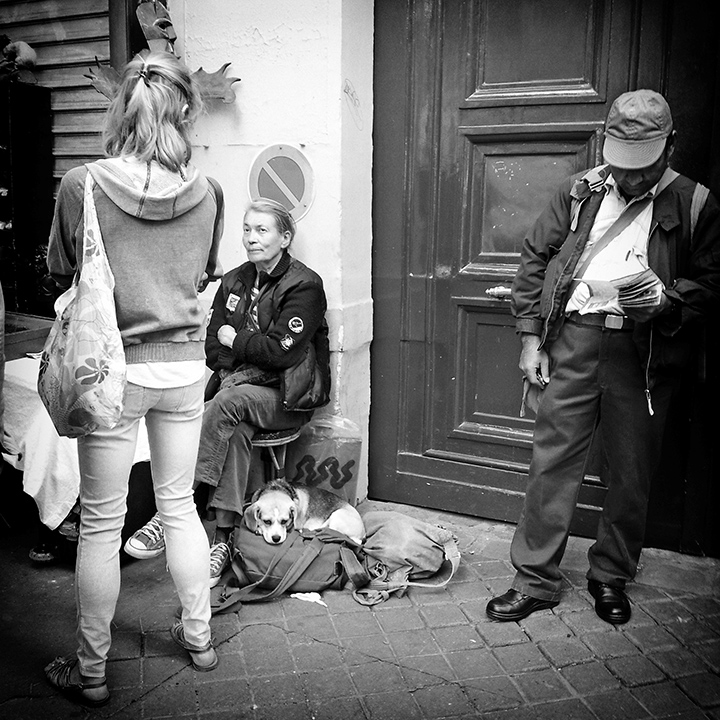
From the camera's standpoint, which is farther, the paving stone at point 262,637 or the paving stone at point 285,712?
the paving stone at point 262,637

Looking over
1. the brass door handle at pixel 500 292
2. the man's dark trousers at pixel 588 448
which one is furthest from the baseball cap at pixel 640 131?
the brass door handle at pixel 500 292

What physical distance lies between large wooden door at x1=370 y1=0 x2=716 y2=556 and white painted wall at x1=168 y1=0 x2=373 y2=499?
0.17 m

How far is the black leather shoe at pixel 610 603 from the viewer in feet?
11.4

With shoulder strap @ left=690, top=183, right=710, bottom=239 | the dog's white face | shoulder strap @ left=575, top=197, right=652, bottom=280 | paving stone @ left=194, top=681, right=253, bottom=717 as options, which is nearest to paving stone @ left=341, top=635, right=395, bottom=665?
paving stone @ left=194, top=681, right=253, bottom=717

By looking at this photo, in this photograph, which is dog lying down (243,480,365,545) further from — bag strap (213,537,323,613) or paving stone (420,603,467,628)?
paving stone (420,603,467,628)

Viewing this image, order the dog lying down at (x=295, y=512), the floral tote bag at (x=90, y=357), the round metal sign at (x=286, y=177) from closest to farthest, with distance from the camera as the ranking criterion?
1. the floral tote bag at (x=90, y=357)
2. the dog lying down at (x=295, y=512)
3. the round metal sign at (x=286, y=177)

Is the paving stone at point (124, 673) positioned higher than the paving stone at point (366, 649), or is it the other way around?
the paving stone at point (124, 673)

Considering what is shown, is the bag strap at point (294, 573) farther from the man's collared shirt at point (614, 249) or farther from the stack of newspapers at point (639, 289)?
the stack of newspapers at point (639, 289)

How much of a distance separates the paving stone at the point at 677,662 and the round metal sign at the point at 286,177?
2698 millimetres

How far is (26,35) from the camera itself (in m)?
4.95

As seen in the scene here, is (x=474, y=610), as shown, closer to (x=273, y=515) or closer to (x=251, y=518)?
(x=273, y=515)

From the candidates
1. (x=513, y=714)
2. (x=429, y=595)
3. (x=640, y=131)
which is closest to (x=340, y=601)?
(x=429, y=595)

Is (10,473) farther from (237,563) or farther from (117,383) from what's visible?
(117,383)

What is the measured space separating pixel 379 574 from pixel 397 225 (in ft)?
6.18
